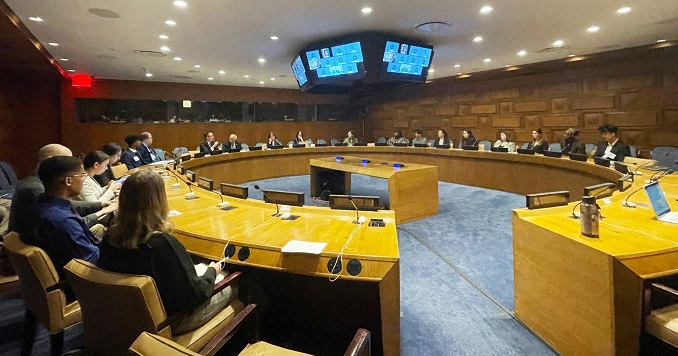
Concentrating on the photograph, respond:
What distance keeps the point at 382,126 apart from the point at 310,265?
10.7 meters

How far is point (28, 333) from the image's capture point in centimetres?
184

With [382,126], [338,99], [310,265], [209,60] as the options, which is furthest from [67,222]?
[338,99]

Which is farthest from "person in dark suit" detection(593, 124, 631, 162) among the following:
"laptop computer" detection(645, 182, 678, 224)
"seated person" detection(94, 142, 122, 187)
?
"seated person" detection(94, 142, 122, 187)

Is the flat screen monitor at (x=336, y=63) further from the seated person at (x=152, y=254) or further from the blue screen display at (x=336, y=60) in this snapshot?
the seated person at (x=152, y=254)

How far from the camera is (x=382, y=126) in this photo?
39.1 ft

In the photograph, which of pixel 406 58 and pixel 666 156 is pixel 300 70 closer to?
pixel 406 58

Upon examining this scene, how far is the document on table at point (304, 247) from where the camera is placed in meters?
1.64

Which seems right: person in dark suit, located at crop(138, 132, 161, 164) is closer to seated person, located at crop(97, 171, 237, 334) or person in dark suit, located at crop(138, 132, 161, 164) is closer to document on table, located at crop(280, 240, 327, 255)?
seated person, located at crop(97, 171, 237, 334)

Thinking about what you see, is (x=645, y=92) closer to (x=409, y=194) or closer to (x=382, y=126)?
(x=409, y=194)

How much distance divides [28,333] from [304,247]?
1.63 m

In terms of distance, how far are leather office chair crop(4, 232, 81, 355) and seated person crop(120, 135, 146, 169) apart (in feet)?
12.3

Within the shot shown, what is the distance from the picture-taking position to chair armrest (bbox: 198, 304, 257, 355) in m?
1.29

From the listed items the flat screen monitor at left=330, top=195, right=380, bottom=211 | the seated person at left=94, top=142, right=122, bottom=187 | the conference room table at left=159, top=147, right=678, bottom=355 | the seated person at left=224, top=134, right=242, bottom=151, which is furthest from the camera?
the seated person at left=224, top=134, right=242, bottom=151

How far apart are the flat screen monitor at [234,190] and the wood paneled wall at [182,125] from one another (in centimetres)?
829
